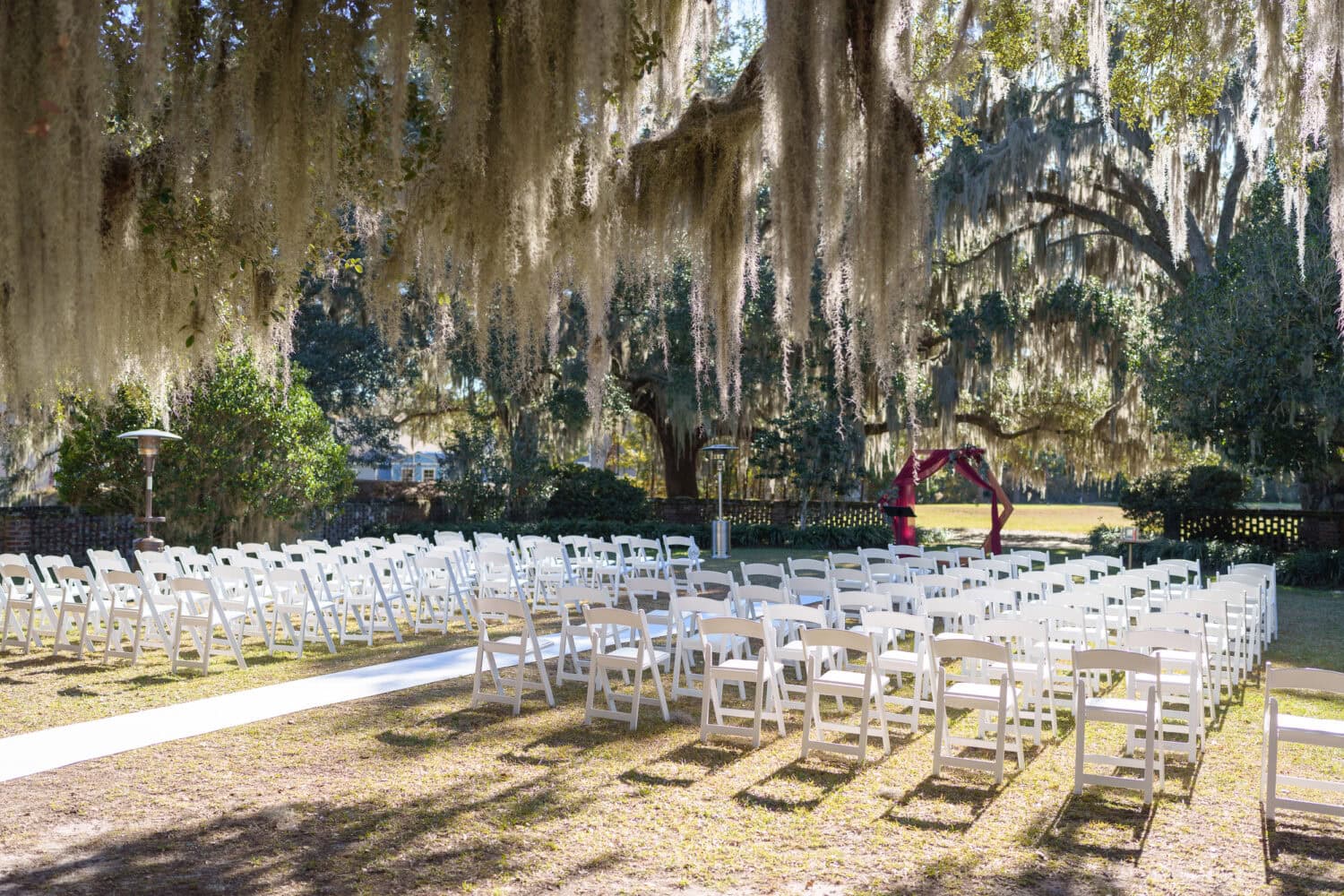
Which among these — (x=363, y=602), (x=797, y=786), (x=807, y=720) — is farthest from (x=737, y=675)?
(x=363, y=602)

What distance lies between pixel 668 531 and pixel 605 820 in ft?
51.7

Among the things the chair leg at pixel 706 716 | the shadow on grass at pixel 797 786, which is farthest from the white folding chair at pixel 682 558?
the shadow on grass at pixel 797 786

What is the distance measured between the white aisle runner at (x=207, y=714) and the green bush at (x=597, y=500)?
12628 mm

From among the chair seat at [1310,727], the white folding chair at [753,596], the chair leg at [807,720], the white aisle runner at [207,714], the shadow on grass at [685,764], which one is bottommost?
the shadow on grass at [685,764]

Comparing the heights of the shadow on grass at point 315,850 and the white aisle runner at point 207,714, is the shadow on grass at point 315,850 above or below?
below

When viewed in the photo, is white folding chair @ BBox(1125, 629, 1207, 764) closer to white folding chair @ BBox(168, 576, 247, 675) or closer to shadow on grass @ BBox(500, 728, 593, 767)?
shadow on grass @ BBox(500, 728, 593, 767)

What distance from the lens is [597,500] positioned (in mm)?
20672

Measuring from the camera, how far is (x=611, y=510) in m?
20.6

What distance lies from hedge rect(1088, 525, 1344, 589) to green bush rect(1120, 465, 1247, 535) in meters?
0.77

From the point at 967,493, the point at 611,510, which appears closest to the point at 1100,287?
the point at 611,510

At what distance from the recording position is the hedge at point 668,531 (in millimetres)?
19438

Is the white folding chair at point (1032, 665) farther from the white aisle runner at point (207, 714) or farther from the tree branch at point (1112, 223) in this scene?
the tree branch at point (1112, 223)

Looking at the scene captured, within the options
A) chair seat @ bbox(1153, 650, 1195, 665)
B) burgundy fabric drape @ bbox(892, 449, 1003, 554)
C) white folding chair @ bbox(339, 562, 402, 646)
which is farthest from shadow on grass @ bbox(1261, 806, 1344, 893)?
burgundy fabric drape @ bbox(892, 449, 1003, 554)

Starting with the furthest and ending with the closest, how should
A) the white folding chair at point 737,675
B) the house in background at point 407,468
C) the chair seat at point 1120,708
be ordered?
the house in background at point 407,468 → the white folding chair at point 737,675 → the chair seat at point 1120,708
